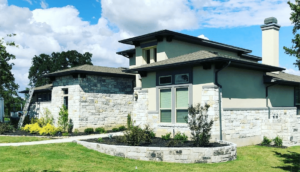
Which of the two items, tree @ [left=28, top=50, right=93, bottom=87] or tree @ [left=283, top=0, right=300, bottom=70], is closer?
tree @ [left=283, top=0, right=300, bottom=70]

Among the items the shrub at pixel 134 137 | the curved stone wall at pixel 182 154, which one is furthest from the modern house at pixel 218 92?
the shrub at pixel 134 137

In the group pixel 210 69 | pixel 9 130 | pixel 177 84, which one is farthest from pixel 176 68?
pixel 9 130

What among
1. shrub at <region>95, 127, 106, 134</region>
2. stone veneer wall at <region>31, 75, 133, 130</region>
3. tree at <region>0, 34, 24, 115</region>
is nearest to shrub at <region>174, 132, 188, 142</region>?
shrub at <region>95, 127, 106, 134</region>

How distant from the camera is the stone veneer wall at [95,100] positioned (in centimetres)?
1942

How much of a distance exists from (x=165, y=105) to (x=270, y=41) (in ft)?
31.2

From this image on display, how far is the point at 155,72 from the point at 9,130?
12.2 meters

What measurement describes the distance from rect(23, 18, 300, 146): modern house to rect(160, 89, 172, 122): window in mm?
53

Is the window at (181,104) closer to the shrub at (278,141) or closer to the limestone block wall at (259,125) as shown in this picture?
the limestone block wall at (259,125)

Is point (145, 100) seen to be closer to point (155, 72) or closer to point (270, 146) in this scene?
point (155, 72)

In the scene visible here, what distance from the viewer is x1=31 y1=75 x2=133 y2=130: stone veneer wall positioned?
19422 millimetres

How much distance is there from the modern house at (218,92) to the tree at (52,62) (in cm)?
3088

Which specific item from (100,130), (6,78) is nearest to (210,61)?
(100,130)

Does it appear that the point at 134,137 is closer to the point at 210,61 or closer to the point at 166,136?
the point at 166,136

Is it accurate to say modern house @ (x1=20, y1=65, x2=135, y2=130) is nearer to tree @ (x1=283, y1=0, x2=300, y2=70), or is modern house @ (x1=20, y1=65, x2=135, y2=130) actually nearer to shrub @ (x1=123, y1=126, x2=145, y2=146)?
shrub @ (x1=123, y1=126, x2=145, y2=146)
